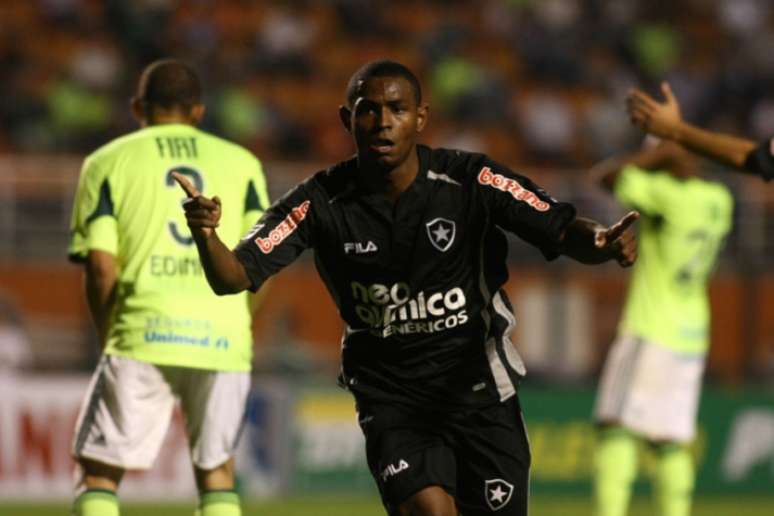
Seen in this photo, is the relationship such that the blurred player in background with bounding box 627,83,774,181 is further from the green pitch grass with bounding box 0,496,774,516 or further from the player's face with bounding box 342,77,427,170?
the green pitch grass with bounding box 0,496,774,516

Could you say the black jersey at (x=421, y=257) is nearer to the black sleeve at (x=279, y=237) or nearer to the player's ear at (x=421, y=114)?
the black sleeve at (x=279, y=237)

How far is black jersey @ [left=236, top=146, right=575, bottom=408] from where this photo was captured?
6.10 m

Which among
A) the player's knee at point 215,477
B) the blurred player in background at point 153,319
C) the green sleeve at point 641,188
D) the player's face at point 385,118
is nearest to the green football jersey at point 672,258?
the green sleeve at point 641,188

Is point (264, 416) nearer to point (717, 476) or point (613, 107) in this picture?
point (717, 476)

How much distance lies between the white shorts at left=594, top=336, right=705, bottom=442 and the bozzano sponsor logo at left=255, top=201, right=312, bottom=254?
485 cm

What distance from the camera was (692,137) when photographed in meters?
6.70

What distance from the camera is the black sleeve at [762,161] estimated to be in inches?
271

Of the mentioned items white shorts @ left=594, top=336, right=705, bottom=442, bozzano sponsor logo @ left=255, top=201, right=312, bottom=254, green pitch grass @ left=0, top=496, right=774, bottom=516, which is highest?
bozzano sponsor logo @ left=255, top=201, right=312, bottom=254

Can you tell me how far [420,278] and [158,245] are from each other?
1636 millimetres

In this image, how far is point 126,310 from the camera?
291 inches

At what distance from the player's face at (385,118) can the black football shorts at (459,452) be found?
94 cm

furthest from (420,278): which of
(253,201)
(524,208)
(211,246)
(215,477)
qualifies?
(215,477)

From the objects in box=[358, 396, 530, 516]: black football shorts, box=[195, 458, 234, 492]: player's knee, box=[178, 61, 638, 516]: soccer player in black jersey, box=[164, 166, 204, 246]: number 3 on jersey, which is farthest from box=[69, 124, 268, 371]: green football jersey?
box=[358, 396, 530, 516]: black football shorts

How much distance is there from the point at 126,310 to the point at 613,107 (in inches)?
526
